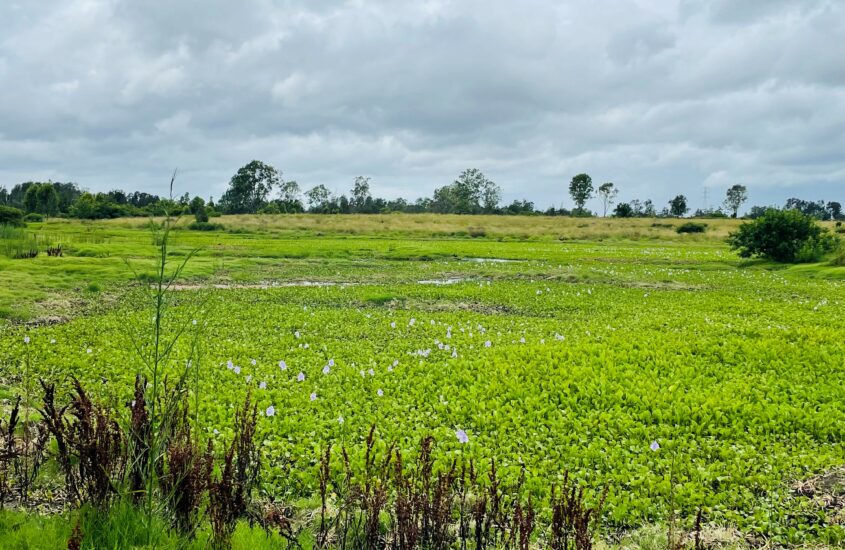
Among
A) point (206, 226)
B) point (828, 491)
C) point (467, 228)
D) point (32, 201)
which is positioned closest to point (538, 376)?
point (828, 491)

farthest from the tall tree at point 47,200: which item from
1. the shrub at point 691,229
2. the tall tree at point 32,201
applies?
the shrub at point 691,229

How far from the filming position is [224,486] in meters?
3.79

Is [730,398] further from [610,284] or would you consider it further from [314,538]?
[610,284]

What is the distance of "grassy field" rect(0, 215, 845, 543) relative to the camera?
559 cm

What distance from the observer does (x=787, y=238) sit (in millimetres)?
32406

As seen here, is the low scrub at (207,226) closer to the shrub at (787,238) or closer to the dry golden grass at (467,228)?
the dry golden grass at (467,228)

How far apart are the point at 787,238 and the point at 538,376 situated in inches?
1218

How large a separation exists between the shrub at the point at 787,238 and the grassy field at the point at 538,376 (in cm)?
1501

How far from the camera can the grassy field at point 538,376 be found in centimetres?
559

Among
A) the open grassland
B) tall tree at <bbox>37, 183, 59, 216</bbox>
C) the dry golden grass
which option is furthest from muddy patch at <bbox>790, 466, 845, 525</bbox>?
tall tree at <bbox>37, 183, 59, 216</bbox>

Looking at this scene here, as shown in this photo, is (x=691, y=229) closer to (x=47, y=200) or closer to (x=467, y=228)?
(x=467, y=228)

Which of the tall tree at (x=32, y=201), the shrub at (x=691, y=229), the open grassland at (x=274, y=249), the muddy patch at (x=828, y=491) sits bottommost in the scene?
the muddy patch at (x=828, y=491)

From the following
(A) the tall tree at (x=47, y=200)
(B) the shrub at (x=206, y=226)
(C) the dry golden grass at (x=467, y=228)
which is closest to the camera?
(B) the shrub at (x=206, y=226)

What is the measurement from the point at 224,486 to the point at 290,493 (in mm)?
1629
